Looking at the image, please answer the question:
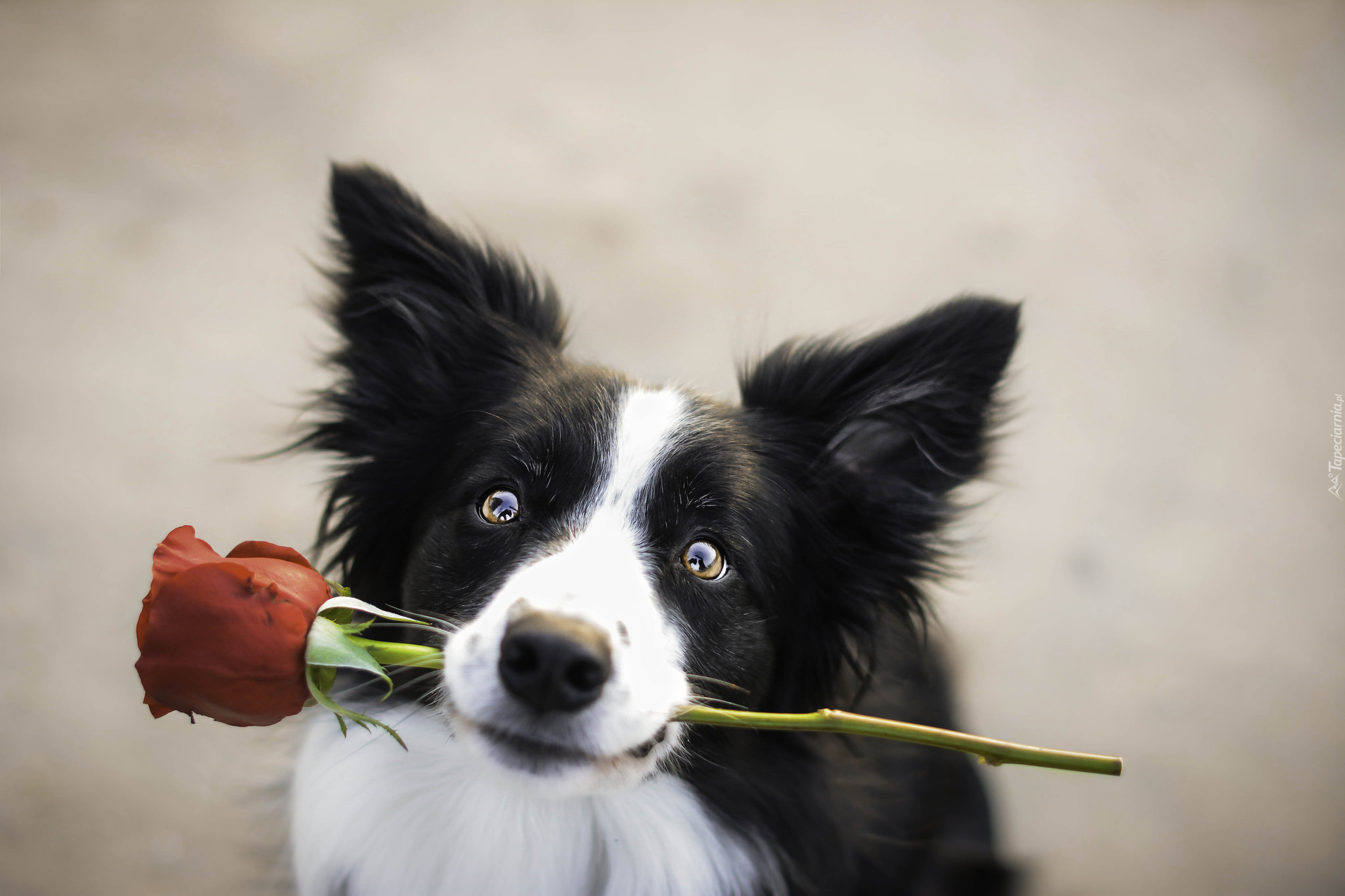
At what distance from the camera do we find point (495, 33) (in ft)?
16.3

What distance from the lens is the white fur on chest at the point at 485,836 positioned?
75.0 inches

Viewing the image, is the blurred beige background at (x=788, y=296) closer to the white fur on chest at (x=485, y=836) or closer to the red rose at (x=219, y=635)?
the white fur on chest at (x=485, y=836)

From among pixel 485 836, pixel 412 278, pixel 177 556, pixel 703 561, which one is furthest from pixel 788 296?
pixel 177 556

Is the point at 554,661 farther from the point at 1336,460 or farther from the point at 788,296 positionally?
the point at 1336,460

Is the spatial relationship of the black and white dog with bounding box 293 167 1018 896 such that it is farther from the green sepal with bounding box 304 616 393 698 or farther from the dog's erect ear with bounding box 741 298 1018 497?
the green sepal with bounding box 304 616 393 698

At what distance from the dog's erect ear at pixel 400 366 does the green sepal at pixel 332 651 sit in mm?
821

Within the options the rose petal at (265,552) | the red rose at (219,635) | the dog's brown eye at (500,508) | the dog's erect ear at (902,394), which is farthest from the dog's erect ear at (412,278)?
the red rose at (219,635)

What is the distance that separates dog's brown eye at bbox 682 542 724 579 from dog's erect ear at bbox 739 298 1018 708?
0.83ft

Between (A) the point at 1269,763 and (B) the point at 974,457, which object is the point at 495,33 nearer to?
(B) the point at 974,457

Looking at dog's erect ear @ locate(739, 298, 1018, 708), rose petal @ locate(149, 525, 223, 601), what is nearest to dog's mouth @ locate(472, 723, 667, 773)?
rose petal @ locate(149, 525, 223, 601)

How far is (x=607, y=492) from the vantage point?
180 cm

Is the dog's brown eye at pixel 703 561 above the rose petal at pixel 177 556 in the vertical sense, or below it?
above

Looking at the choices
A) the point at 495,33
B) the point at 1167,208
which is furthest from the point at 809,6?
the point at 1167,208

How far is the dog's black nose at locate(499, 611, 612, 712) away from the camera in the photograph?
1.39 m
